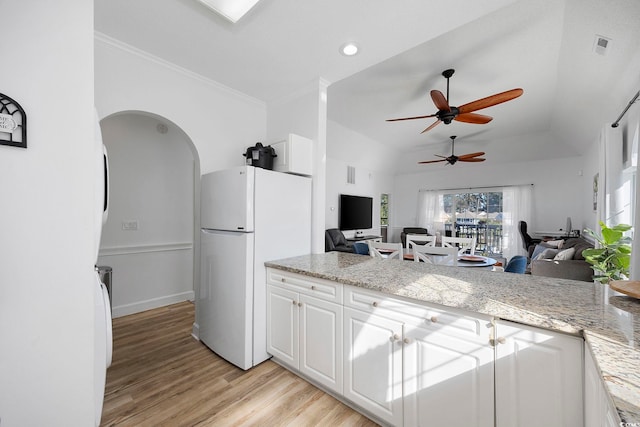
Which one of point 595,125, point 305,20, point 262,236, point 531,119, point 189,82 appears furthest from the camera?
point 531,119

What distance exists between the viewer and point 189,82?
8.16 feet

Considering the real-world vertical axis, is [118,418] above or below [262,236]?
below

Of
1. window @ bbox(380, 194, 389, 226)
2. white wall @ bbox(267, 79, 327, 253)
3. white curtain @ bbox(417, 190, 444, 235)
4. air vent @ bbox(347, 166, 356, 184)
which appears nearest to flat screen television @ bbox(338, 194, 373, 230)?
air vent @ bbox(347, 166, 356, 184)

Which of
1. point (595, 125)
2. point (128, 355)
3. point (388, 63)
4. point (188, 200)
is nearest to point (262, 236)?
point (128, 355)

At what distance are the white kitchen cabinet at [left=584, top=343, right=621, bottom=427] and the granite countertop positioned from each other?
46 millimetres

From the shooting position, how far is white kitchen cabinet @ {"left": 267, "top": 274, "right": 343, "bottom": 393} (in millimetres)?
1725

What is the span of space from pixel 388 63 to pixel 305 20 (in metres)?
1.58

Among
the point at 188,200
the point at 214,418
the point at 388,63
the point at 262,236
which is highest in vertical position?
the point at 388,63

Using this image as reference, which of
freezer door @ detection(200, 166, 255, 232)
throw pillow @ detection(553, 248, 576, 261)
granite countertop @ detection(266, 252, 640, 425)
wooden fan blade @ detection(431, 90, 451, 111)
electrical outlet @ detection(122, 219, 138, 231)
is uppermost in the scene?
wooden fan blade @ detection(431, 90, 451, 111)

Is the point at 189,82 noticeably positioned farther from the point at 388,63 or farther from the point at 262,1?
the point at 388,63

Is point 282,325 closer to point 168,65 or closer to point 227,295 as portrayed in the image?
point 227,295

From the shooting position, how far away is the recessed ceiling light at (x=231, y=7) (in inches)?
62.8

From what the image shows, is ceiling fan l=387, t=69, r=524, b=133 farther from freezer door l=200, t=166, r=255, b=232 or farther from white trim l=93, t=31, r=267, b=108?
freezer door l=200, t=166, r=255, b=232

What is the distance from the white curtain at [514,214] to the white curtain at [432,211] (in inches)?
59.3
